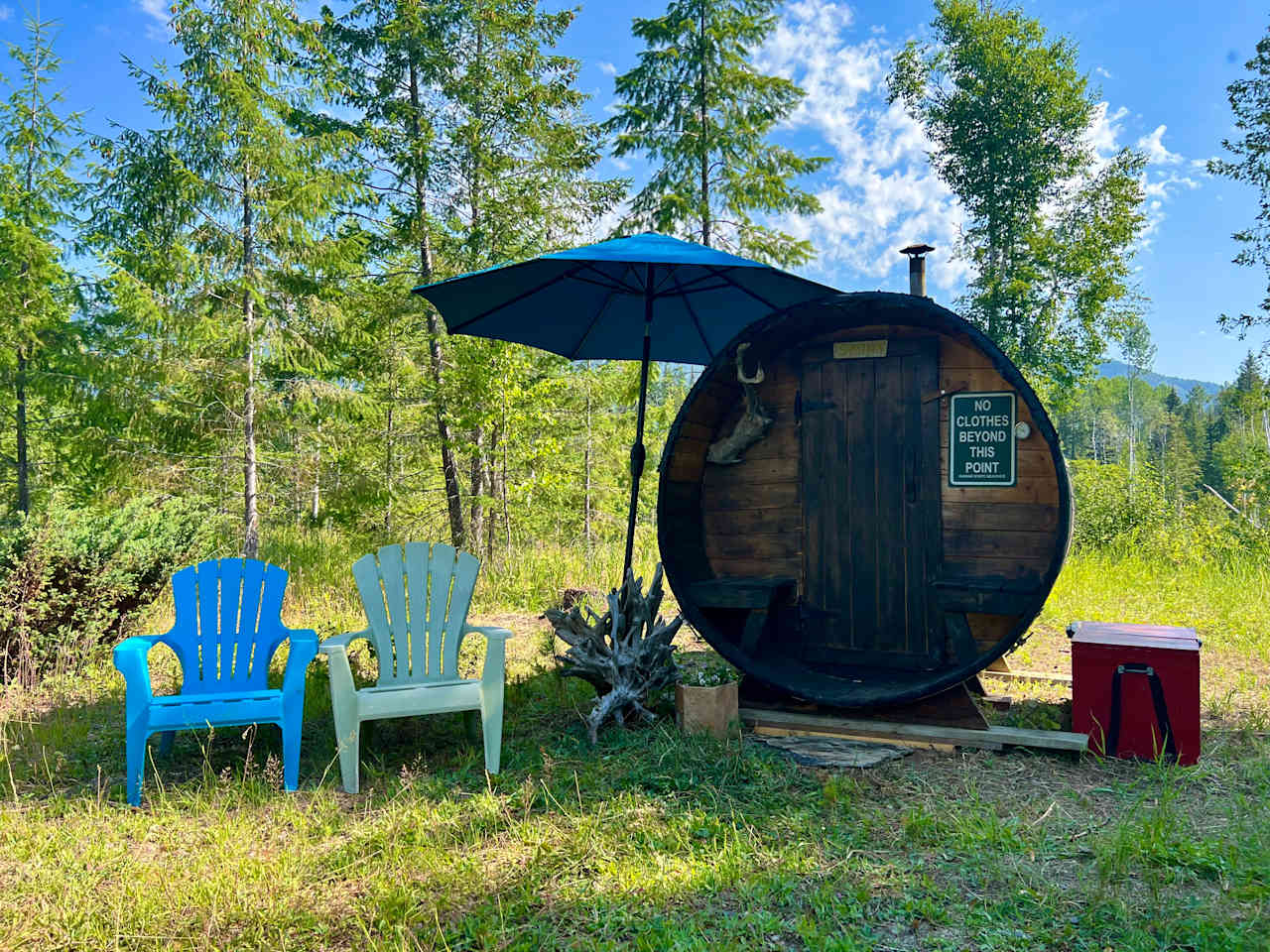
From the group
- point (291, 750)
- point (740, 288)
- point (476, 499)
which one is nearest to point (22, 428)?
point (476, 499)

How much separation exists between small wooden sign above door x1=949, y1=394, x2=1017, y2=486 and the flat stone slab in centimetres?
134

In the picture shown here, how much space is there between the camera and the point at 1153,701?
3295 millimetres

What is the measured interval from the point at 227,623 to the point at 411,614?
81 centimetres

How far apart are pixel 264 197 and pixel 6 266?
11.1 feet

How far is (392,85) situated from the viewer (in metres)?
9.88

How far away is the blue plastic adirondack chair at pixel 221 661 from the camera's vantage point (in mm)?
3039

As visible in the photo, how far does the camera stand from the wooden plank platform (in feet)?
11.1

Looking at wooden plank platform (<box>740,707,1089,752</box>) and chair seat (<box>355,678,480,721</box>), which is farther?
wooden plank platform (<box>740,707,1089,752</box>)

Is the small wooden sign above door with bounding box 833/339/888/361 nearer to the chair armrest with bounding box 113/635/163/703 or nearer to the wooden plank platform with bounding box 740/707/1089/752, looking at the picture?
the wooden plank platform with bounding box 740/707/1089/752

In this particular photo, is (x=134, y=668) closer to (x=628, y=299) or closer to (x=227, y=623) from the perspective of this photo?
(x=227, y=623)

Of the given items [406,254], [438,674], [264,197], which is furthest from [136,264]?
[438,674]

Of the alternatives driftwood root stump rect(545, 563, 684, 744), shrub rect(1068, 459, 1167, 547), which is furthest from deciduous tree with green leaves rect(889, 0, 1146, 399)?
driftwood root stump rect(545, 563, 684, 744)

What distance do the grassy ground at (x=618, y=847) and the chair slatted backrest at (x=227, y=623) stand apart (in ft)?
0.99

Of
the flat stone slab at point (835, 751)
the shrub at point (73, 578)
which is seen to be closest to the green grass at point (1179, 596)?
the flat stone slab at point (835, 751)
